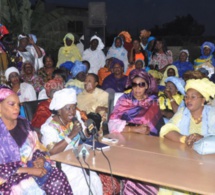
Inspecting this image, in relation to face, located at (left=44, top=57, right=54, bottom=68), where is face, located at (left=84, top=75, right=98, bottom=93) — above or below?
below

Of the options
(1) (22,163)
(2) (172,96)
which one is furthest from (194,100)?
(1) (22,163)

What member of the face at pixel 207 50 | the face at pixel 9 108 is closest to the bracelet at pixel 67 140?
the face at pixel 9 108

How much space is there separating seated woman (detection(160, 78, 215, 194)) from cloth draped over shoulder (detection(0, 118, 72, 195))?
129 cm

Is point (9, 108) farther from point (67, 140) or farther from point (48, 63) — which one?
point (48, 63)

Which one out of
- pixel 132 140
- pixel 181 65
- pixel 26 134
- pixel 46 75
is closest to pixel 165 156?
pixel 132 140

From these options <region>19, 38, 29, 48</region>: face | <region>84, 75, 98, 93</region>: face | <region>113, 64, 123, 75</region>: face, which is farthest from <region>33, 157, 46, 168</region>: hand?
<region>19, 38, 29, 48</region>: face

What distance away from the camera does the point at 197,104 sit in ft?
12.3

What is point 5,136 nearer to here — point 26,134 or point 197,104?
point 26,134

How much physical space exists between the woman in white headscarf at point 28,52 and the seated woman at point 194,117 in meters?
4.13

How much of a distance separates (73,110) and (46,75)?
10.4ft

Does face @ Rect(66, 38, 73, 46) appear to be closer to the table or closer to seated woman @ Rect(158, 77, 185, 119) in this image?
seated woman @ Rect(158, 77, 185, 119)

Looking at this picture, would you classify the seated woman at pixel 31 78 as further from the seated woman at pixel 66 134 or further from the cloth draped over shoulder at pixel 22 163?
the cloth draped over shoulder at pixel 22 163

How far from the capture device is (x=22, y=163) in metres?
3.29

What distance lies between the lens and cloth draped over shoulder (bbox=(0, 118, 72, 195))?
10.2ft
